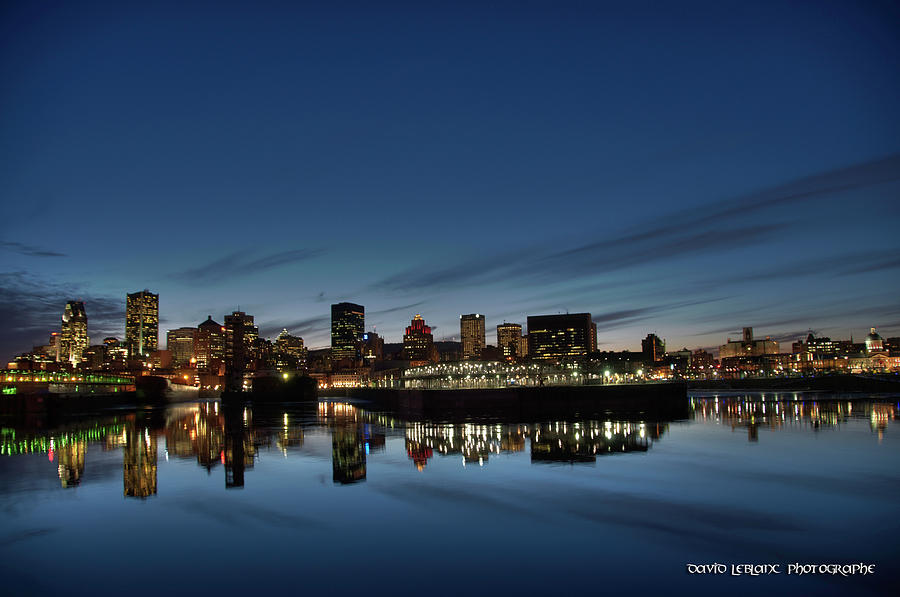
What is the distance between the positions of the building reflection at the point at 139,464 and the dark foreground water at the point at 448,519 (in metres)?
0.19

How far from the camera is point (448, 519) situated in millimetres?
20328

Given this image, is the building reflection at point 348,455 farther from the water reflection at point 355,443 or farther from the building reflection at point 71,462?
the building reflection at point 71,462

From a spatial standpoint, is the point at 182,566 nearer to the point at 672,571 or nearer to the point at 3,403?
the point at 672,571

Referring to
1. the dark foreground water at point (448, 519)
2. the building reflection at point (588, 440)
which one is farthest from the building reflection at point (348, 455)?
the building reflection at point (588, 440)

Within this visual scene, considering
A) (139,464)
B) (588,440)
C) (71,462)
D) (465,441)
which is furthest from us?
(465,441)

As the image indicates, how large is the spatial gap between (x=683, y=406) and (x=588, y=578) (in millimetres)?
84281

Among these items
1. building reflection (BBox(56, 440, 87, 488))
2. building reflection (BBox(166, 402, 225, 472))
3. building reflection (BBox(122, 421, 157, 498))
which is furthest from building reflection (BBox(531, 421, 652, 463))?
building reflection (BBox(56, 440, 87, 488))

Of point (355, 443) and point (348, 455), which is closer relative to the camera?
point (348, 455)

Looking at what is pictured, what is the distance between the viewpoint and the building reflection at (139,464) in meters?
25.9

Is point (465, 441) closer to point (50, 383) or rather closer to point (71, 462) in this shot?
point (71, 462)

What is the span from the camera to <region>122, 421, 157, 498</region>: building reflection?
25875 mm

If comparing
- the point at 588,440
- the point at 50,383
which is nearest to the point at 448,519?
the point at 588,440

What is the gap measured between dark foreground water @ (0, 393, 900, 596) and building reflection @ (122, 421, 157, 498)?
19cm

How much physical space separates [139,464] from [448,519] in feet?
73.2
